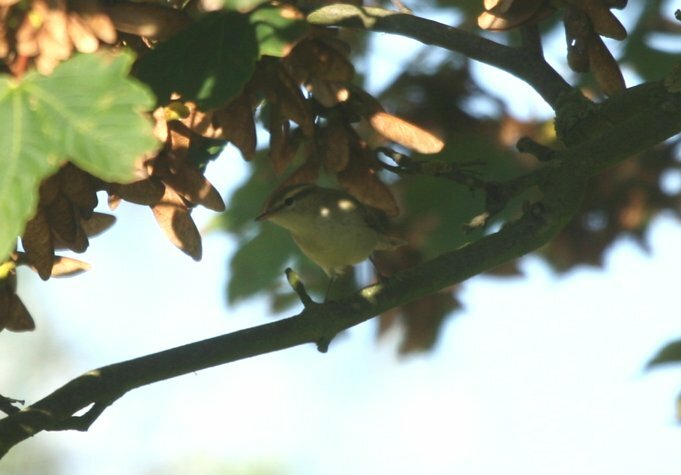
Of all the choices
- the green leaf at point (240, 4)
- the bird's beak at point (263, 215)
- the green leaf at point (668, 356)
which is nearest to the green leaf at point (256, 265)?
the bird's beak at point (263, 215)

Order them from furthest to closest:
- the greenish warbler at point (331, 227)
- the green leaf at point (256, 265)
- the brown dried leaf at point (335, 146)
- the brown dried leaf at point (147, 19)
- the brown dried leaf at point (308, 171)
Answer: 1. the greenish warbler at point (331, 227)
2. the green leaf at point (256, 265)
3. the brown dried leaf at point (308, 171)
4. the brown dried leaf at point (335, 146)
5. the brown dried leaf at point (147, 19)

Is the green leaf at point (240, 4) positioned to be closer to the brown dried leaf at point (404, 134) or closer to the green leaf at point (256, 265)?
the brown dried leaf at point (404, 134)

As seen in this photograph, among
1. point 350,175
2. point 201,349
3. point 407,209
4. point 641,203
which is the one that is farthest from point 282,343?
A: point 641,203

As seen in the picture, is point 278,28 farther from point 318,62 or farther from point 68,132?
point 68,132

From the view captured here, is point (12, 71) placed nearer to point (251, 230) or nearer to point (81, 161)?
point (81, 161)

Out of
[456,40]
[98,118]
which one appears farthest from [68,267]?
[98,118]
